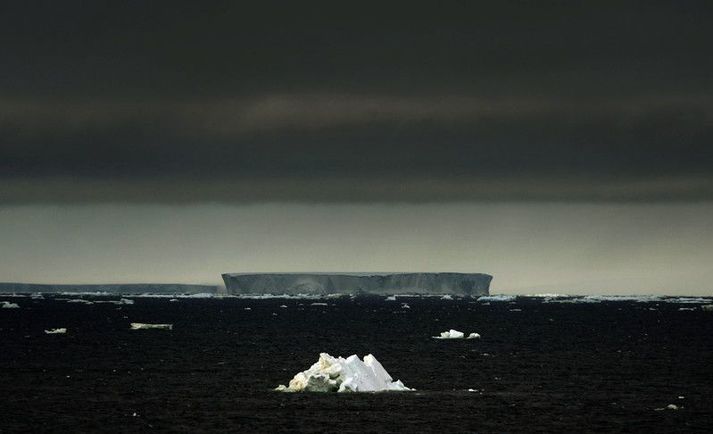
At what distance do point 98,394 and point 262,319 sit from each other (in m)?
122

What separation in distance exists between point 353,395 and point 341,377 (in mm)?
1237

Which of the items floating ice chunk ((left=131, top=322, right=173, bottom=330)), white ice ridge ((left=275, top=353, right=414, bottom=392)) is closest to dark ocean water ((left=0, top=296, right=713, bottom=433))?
white ice ridge ((left=275, top=353, right=414, bottom=392))

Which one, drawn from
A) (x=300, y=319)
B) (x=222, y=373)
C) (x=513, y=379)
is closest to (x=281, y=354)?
(x=222, y=373)

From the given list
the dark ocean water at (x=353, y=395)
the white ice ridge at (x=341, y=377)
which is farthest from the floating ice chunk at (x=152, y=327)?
the white ice ridge at (x=341, y=377)

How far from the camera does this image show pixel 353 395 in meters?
62.8

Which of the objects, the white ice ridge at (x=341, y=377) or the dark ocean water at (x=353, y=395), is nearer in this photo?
the dark ocean water at (x=353, y=395)

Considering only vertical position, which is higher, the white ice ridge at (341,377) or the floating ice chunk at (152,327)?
the floating ice chunk at (152,327)

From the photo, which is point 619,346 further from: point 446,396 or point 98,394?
point 98,394

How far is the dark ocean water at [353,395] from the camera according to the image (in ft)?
173

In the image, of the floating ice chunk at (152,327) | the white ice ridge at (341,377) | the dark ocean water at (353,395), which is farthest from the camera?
the floating ice chunk at (152,327)

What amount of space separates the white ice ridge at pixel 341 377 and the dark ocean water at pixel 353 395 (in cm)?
139

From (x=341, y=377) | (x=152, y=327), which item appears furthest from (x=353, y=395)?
(x=152, y=327)

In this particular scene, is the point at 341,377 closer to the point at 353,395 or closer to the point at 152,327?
the point at 353,395

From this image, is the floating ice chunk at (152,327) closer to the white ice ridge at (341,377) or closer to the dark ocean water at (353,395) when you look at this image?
the dark ocean water at (353,395)
